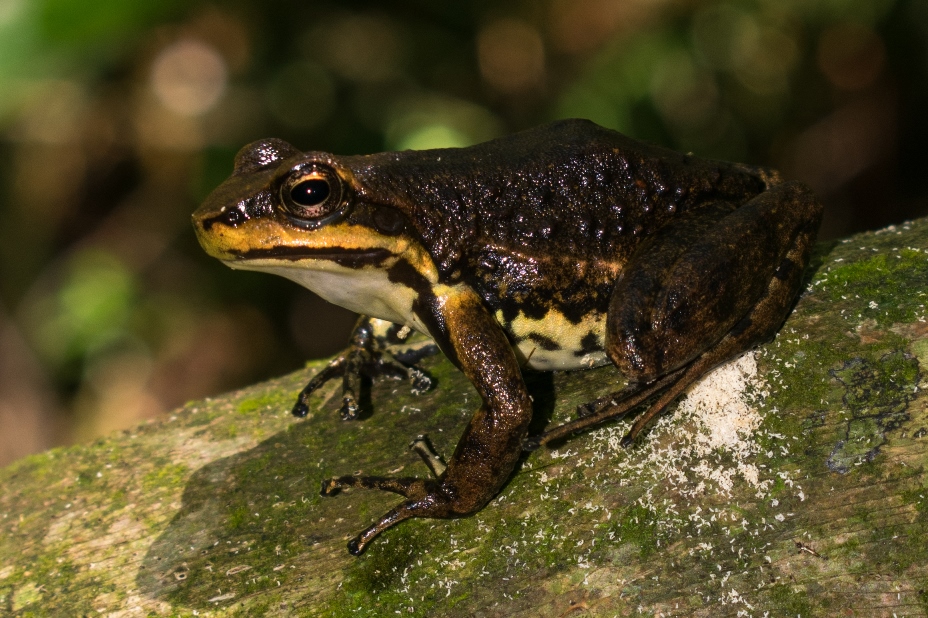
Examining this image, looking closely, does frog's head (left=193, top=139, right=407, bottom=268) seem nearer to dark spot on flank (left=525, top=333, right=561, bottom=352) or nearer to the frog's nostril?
the frog's nostril

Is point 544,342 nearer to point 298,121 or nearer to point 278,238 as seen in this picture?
point 278,238

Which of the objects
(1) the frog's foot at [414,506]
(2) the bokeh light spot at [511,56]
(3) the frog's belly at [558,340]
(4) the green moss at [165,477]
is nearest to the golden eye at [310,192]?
(3) the frog's belly at [558,340]

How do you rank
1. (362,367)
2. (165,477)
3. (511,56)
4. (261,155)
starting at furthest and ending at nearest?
(511,56), (362,367), (165,477), (261,155)

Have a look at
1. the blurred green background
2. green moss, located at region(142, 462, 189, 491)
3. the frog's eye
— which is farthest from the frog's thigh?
the blurred green background

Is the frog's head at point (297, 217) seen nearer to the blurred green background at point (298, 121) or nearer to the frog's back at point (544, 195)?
the frog's back at point (544, 195)

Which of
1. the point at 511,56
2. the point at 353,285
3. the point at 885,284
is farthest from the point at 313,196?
the point at 511,56

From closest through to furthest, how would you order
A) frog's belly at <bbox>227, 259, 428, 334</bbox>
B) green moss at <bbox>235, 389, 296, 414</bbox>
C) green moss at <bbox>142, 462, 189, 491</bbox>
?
frog's belly at <bbox>227, 259, 428, 334</bbox> < green moss at <bbox>142, 462, 189, 491</bbox> < green moss at <bbox>235, 389, 296, 414</bbox>

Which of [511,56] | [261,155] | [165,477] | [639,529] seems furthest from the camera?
[511,56]

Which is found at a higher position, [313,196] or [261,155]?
[261,155]
